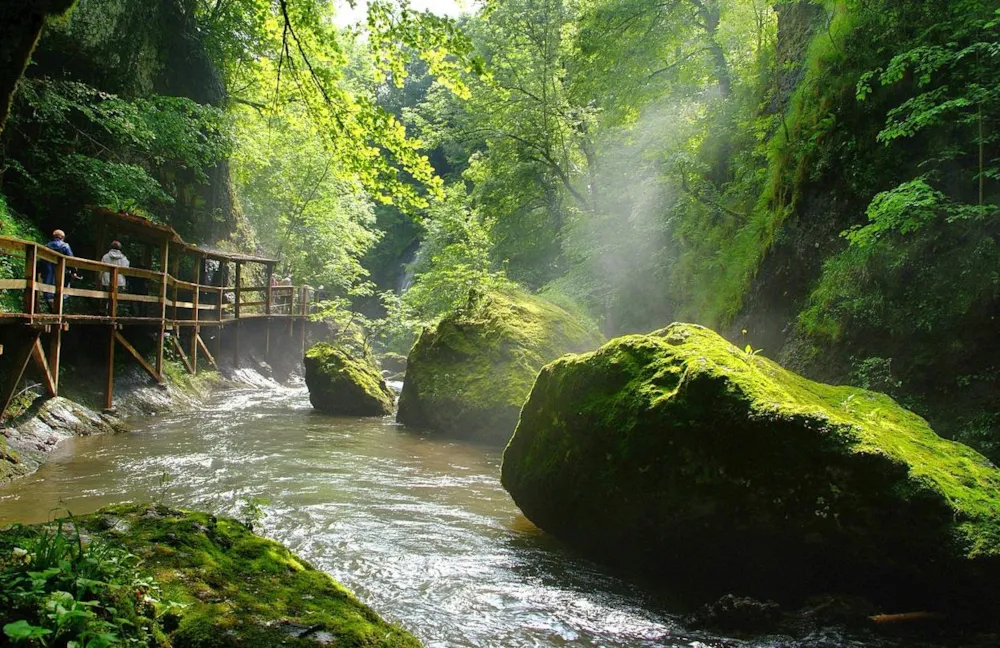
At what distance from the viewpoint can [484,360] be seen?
12234 millimetres

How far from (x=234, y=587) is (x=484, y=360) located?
940 cm

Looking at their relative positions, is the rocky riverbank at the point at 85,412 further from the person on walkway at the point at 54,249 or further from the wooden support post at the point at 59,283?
the person on walkway at the point at 54,249

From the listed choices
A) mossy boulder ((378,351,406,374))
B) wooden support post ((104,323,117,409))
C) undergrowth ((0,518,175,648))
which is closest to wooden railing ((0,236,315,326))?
wooden support post ((104,323,117,409))

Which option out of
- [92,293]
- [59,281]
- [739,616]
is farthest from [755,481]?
[92,293]

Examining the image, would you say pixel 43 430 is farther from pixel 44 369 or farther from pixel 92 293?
pixel 92 293

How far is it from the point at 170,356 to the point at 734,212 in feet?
48.3

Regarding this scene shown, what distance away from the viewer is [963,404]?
19.9 feet

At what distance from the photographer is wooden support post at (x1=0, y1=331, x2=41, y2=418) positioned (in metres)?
8.78

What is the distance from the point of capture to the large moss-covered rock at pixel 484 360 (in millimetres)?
11495

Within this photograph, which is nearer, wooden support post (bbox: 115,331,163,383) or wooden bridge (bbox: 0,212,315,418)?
wooden bridge (bbox: 0,212,315,418)

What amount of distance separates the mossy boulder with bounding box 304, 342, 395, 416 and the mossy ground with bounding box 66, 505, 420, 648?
439 inches

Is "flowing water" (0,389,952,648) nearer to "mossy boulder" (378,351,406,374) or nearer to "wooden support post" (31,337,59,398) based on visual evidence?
"wooden support post" (31,337,59,398)

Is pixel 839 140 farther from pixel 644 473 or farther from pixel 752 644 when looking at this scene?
pixel 752 644

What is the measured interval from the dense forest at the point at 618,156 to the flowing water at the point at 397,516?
11.1 ft
